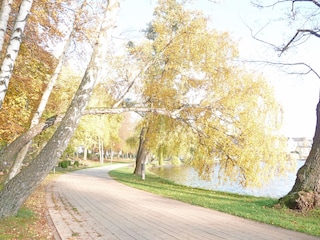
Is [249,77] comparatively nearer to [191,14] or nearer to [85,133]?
[191,14]

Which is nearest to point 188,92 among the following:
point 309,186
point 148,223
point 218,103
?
point 218,103

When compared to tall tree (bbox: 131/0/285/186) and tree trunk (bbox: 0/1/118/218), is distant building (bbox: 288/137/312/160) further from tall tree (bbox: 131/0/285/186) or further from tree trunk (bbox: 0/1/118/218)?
tree trunk (bbox: 0/1/118/218)

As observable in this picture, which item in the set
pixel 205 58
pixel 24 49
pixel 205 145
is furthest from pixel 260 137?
pixel 24 49

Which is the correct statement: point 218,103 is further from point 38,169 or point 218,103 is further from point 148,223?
point 38,169

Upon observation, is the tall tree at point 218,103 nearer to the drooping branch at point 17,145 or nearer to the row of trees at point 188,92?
the row of trees at point 188,92

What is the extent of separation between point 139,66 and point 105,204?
23.7 ft

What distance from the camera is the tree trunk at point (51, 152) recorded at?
612cm

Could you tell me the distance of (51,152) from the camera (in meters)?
6.38

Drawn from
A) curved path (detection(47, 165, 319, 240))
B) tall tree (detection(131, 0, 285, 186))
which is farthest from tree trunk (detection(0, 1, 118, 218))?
tall tree (detection(131, 0, 285, 186))

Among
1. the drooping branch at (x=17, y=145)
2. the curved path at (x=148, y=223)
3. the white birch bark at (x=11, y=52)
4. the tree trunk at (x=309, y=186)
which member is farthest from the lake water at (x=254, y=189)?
the white birch bark at (x=11, y=52)

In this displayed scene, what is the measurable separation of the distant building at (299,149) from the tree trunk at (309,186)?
3.89 metres

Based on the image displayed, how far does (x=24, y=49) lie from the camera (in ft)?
37.7

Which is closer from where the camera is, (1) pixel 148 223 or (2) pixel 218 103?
(1) pixel 148 223

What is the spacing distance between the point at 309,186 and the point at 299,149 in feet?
329
